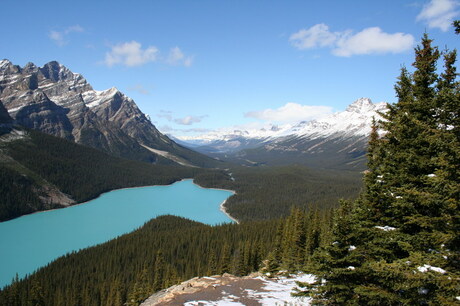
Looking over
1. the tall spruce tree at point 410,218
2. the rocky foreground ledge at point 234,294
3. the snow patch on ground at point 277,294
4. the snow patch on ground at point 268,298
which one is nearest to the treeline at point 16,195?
the rocky foreground ledge at point 234,294

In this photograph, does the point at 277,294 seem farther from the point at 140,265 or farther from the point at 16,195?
the point at 16,195

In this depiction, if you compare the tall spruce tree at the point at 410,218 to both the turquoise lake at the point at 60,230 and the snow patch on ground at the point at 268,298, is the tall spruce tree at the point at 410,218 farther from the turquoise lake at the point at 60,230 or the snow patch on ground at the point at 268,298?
the turquoise lake at the point at 60,230

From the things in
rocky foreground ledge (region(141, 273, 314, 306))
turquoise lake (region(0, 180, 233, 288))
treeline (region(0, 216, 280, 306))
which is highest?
rocky foreground ledge (region(141, 273, 314, 306))

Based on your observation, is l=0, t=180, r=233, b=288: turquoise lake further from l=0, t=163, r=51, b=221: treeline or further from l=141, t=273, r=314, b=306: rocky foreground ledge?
l=141, t=273, r=314, b=306: rocky foreground ledge

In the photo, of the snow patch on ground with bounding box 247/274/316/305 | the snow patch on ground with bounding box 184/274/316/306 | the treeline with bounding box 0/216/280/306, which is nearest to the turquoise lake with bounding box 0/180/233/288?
the treeline with bounding box 0/216/280/306

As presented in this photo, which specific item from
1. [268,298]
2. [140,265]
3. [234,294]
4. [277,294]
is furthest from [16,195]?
[268,298]
